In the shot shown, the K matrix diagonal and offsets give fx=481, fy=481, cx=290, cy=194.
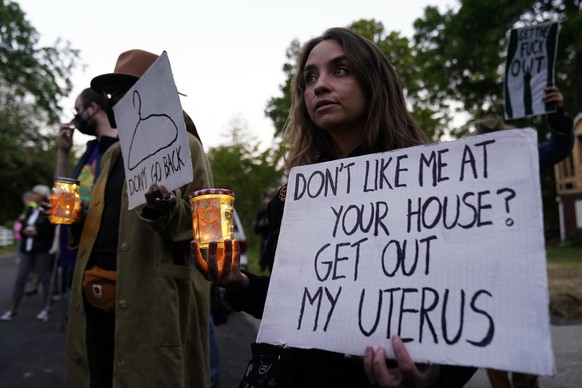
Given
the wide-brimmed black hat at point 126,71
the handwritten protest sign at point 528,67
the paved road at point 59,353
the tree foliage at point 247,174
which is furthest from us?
the tree foliage at point 247,174

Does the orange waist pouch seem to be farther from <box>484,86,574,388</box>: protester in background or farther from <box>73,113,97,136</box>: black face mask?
<box>484,86,574,388</box>: protester in background

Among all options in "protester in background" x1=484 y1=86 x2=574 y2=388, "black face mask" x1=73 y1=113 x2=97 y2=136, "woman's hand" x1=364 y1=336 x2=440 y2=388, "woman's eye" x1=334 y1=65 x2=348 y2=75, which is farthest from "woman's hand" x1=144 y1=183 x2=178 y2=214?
"protester in background" x1=484 y1=86 x2=574 y2=388

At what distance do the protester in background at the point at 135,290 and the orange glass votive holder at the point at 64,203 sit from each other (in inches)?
3.2

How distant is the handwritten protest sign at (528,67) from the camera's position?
3867 millimetres

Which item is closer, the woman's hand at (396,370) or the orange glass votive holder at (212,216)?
the woman's hand at (396,370)

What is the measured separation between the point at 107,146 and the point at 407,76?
68.8 feet

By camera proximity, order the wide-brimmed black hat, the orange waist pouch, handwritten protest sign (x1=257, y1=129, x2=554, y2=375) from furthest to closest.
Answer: the wide-brimmed black hat < the orange waist pouch < handwritten protest sign (x1=257, y1=129, x2=554, y2=375)

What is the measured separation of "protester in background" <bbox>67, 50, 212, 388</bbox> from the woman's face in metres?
0.68

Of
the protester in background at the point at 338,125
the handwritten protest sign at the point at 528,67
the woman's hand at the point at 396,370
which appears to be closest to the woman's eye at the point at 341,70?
the protester in background at the point at 338,125

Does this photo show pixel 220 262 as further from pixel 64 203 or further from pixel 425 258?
pixel 64 203

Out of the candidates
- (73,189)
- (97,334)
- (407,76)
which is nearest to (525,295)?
(97,334)

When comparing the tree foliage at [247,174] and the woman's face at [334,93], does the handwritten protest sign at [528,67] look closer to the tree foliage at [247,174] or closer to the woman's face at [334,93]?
the woman's face at [334,93]

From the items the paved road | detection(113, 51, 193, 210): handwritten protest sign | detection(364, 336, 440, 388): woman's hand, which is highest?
detection(113, 51, 193, 210): handwritten protest sign

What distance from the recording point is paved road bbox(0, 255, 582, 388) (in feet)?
13.2
